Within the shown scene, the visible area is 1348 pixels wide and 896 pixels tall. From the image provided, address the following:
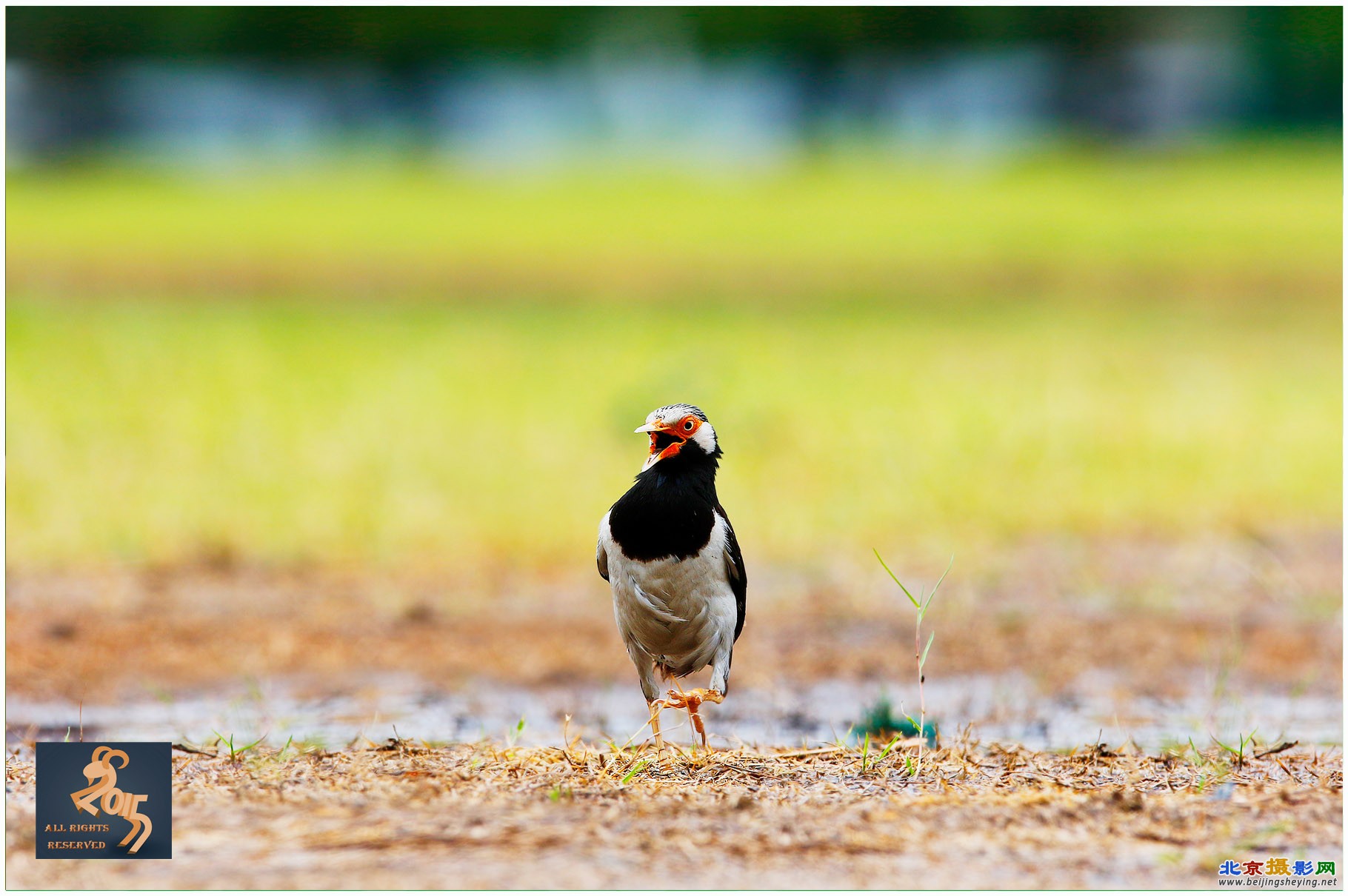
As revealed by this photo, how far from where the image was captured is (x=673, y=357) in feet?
39.6

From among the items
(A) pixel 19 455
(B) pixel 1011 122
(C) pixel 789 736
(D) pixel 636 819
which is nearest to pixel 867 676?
(C) pixel 789 736

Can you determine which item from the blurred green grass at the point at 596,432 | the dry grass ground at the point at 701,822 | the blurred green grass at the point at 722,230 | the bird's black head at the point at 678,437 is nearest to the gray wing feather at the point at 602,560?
the bird's black head at the point at 678,437

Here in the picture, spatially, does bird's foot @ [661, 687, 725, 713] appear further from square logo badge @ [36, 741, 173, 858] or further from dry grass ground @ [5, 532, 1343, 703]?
dry grass ground @ [5, 532, 1343, 703]

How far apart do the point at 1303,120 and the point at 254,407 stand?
23.6 metres

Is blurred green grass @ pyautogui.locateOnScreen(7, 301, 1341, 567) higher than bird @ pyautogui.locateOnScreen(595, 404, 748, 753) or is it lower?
higher

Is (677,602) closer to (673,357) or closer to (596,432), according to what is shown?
(596,432)

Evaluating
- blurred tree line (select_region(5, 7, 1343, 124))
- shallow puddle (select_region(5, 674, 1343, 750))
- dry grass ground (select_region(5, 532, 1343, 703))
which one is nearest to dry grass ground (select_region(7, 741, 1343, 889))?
shallow puddle (select_region(5, 674, 1343, 750))

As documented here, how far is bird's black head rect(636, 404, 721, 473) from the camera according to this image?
343 cm

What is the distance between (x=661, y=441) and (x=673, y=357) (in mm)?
8610

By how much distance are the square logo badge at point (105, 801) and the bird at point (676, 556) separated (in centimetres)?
119

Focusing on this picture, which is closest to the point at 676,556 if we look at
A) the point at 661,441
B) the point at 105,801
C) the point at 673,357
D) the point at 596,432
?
the point at 661,441

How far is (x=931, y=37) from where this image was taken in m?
27.6

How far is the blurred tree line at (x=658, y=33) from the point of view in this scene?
83.9ft

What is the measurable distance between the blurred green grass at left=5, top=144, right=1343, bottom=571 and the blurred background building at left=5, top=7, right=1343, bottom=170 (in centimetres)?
261
